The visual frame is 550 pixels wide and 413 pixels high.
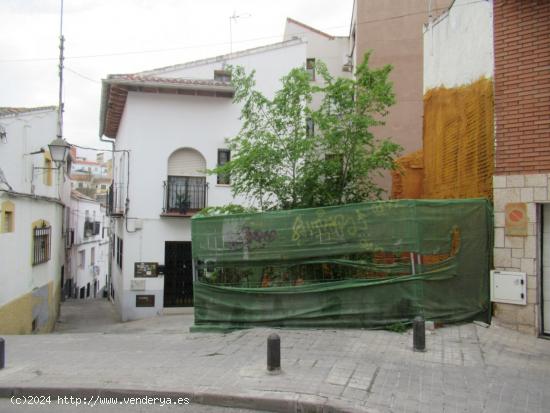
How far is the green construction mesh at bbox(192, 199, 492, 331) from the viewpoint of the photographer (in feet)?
24.7

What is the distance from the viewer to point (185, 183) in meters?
16.6

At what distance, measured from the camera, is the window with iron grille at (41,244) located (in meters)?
13.6

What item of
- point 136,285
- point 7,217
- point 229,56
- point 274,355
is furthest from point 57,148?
point 274,355

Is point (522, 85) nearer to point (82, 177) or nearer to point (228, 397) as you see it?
point (228, 397)

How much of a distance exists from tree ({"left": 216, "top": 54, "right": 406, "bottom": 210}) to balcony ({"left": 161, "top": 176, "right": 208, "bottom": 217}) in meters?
6.17

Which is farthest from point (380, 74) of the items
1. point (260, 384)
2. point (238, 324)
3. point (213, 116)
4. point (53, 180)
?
point (53, 180)

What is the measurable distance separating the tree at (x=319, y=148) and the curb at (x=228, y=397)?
5309 mm

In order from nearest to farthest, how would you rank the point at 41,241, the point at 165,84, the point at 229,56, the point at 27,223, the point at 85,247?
the point at 27,223 < the point at 41,241 < the point at 165,84 < the point at 229,56 < the point at 85,247

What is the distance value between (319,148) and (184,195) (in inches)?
290

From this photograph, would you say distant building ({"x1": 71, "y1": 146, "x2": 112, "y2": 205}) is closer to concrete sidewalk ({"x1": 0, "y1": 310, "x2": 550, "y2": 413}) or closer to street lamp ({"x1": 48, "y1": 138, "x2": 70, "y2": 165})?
street lamp ({"x1": 48, "y1": 138, "x2": 70, "y2": 165})

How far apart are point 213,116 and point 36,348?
1069 cm

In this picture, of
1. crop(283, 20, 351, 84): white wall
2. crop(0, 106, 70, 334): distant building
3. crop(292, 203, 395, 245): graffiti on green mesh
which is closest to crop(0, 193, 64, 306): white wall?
crop(0, 106, 70, 334): distant building

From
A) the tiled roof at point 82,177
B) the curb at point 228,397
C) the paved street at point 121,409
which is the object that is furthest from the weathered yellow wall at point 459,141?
the tiled roof at point 82,177

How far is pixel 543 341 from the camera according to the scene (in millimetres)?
6742
